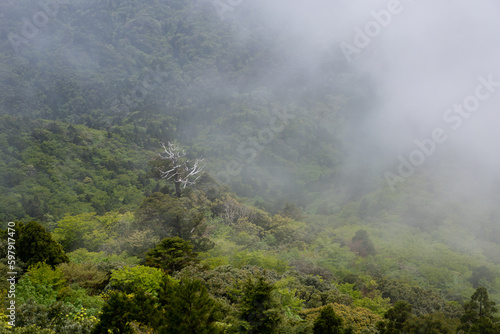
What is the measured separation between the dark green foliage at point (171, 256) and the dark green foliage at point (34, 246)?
5.04 meters

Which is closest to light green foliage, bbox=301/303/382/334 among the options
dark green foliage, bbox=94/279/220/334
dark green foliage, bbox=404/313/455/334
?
dark green foliage, bbox=404/313/455/334

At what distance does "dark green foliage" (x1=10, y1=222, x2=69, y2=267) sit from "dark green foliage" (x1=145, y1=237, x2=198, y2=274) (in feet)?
16.5

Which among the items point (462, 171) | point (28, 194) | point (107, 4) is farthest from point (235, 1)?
point (28, 194)

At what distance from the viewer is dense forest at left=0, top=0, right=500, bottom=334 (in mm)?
14242

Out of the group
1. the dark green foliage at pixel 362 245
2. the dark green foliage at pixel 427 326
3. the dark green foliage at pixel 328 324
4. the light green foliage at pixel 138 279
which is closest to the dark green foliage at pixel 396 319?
the dark green foliage at pixel 427 326

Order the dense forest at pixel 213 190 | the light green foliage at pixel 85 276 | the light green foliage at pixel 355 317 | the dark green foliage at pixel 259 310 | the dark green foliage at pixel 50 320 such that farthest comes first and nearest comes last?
the light green foliage at pixel 85 276, the light green foliage at pixel 355 317, the dense forest at pixel 213 190, the dark green foliage at pixel 50 320, the dark green foliage at pixel 259 310

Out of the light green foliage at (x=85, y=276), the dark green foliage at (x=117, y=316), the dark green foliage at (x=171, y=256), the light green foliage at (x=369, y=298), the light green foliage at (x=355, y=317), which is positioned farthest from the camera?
the light green foliage at (x=369, y=298)

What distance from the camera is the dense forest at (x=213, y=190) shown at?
14242 mm

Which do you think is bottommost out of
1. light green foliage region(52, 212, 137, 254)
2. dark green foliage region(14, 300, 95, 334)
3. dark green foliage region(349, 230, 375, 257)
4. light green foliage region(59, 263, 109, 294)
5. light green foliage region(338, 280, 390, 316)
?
dark green foliage region(14, 300, 95, 334)

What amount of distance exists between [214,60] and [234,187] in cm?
7439

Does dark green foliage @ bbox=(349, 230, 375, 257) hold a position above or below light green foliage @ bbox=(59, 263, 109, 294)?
above

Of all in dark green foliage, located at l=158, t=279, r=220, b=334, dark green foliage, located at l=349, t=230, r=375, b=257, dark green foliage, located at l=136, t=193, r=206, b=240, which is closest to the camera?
dark green foliage, located at l=158, t=279, r=220, b=334

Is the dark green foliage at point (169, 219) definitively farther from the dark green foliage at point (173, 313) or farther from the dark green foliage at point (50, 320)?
the dark green foliage at point (173, 313)

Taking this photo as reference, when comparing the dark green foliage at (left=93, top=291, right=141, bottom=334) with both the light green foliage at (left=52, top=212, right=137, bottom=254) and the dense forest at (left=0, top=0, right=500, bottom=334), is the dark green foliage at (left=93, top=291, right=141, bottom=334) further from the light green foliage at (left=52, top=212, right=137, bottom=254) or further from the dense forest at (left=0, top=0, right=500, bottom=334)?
the light green foliage at (left=52, top=212, right=137, bottom=254)
